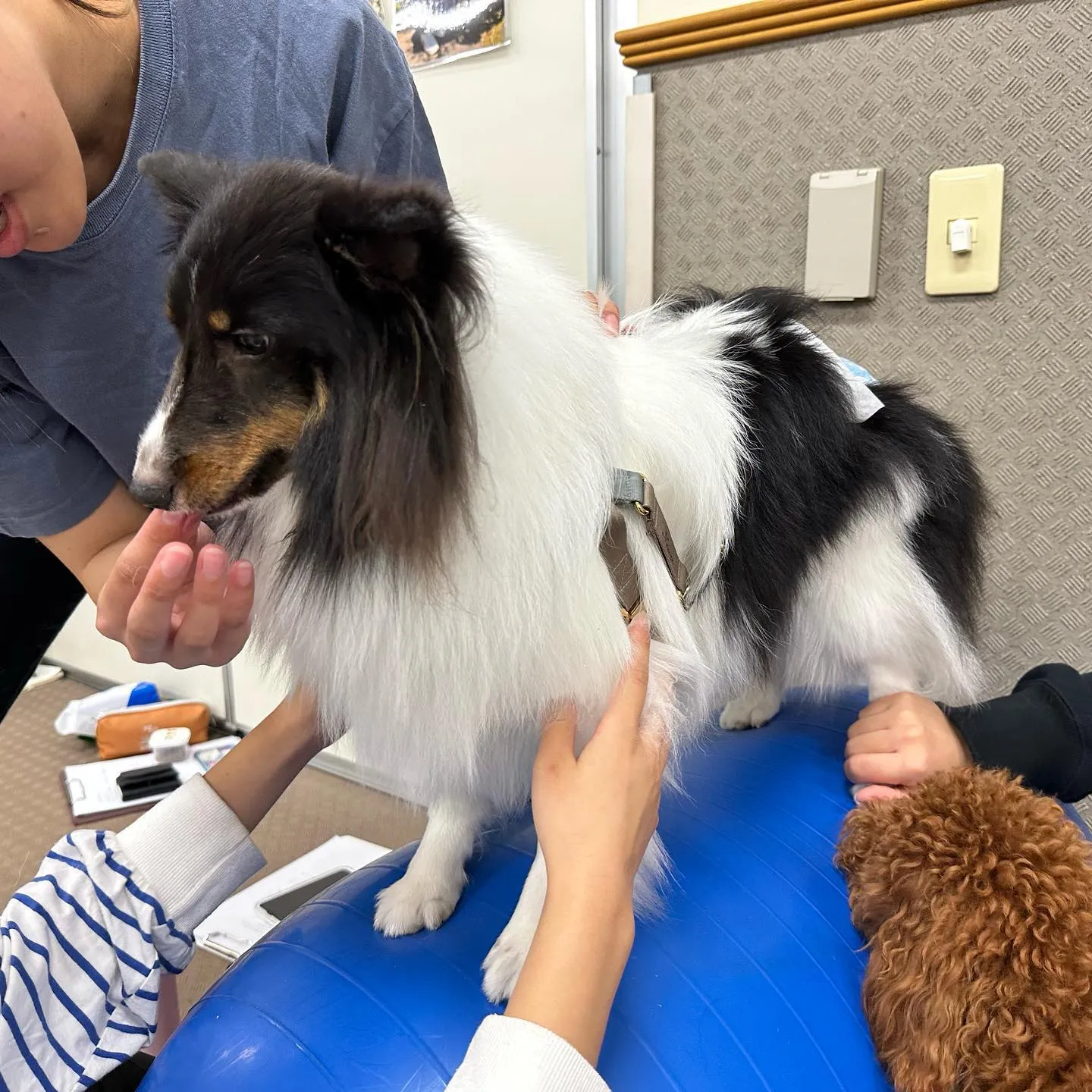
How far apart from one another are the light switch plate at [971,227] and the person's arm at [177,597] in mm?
1347

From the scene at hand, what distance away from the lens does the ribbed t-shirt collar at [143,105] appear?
0.94 meters

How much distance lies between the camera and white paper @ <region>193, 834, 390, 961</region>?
73.3 inches

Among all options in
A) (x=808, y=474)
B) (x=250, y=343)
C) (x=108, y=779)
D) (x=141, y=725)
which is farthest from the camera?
(x=141, y=725)

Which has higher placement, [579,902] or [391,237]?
[391,237]

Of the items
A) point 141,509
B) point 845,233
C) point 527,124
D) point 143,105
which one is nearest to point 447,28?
point 527,124

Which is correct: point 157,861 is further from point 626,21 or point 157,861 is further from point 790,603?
point 626,21

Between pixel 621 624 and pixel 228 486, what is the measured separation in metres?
0.38

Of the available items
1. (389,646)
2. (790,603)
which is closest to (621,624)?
(389,646)

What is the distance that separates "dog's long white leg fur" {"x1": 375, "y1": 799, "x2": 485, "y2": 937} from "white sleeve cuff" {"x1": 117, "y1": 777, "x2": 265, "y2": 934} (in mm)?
178

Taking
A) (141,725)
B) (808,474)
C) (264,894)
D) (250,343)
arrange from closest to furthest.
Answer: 1. (250,343)
2. (808,474)
3. (264,894)
4. (141,725)

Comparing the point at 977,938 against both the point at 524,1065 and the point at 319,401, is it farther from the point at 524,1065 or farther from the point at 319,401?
the point at 319,401

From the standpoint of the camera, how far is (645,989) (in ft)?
2.58

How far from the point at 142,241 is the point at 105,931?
762 mm

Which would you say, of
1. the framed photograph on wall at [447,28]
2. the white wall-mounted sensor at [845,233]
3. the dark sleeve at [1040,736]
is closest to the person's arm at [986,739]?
the dark sleeve at [1040,736]
